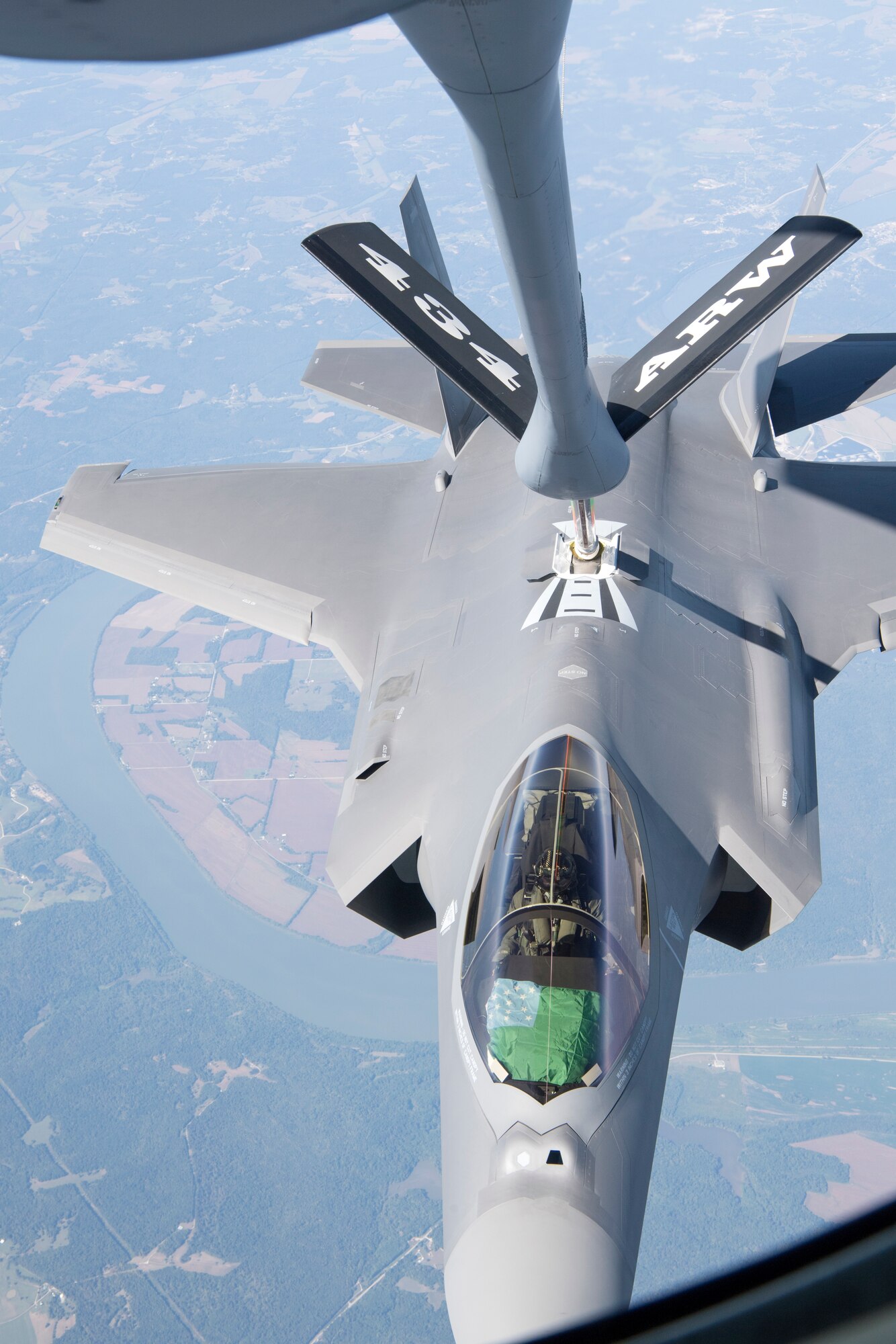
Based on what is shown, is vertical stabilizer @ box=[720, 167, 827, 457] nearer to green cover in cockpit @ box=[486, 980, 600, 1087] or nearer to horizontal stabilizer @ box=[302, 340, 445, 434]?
horizontal stabilizer @ box=[302, 340, 445, 434]

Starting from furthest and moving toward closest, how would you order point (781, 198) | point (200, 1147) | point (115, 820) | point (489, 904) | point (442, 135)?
1. point (442, 135)
2. point (781, 198)
3. point (115, 820)
4. point (200, 1147)
5. point (489, 904)

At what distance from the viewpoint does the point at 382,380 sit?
14891 mm

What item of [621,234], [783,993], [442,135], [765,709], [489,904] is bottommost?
[783,993]

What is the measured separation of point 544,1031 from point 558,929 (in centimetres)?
69

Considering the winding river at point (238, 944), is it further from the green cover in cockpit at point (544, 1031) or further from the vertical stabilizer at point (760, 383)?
the green cover in cockpit at point (544, 1031)

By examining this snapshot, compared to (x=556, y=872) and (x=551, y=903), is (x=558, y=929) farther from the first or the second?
(x=556, y=872)

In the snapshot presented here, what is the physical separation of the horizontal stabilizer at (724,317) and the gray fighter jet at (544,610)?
0.11ft

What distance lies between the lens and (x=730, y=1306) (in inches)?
62.4

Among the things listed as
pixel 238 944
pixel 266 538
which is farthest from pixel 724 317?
pixel 238 944

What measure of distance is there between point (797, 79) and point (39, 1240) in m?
147

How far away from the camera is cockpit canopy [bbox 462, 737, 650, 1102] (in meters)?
6.18

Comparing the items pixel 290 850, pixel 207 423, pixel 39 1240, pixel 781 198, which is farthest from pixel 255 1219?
pixel 781 198

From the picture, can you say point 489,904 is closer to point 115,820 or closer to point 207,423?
point 115,820

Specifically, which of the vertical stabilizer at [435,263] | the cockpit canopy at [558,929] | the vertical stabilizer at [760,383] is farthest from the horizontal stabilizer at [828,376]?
the cockpit canopy at [558,929]
